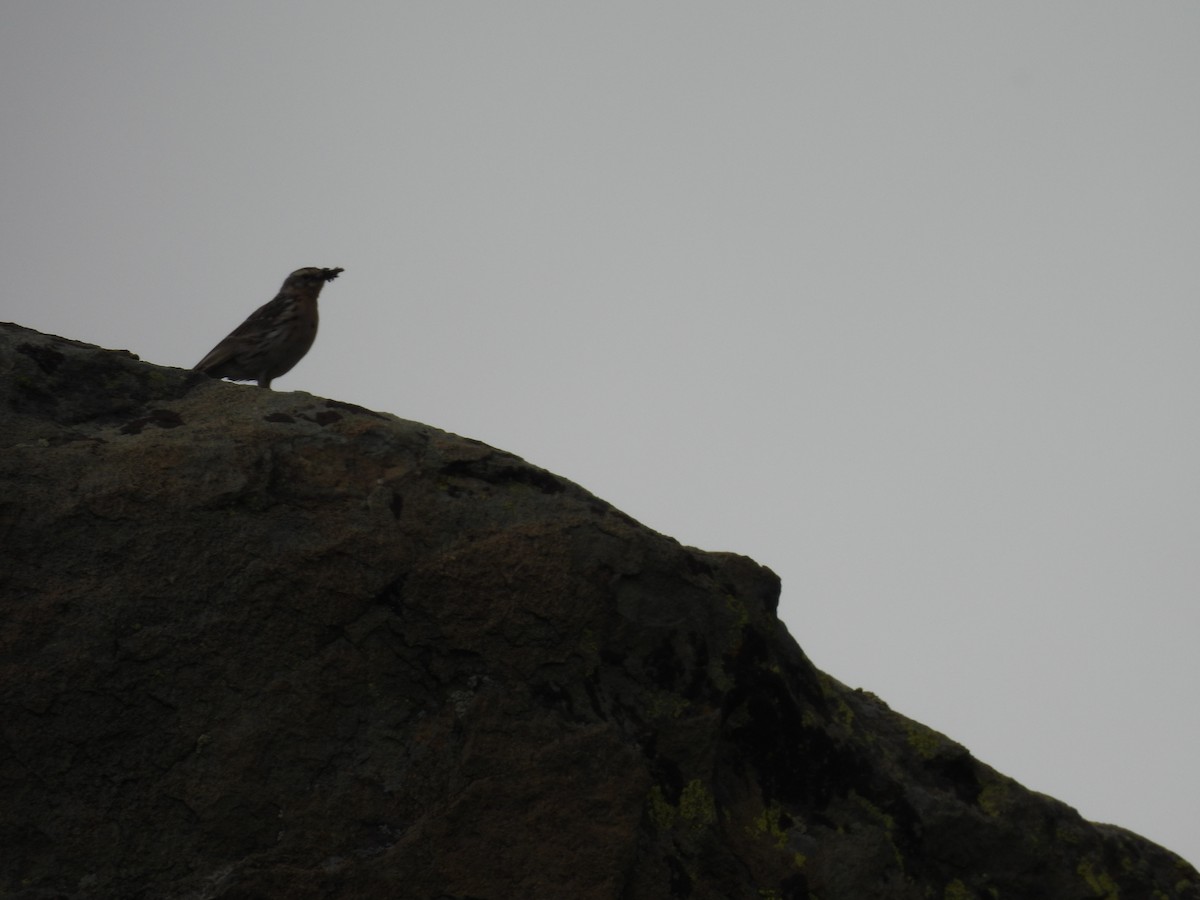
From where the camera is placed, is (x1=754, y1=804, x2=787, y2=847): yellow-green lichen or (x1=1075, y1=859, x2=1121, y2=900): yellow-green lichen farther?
(x1=1075, y1=859, x2=1121, y2=900): yellow-green lichen

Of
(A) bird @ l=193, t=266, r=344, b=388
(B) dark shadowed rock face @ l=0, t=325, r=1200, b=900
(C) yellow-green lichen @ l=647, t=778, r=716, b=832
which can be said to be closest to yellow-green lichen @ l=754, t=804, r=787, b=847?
(B) dark shadowed rock face @ l=0, t=325, r=1200, b=900

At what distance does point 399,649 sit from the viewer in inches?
213

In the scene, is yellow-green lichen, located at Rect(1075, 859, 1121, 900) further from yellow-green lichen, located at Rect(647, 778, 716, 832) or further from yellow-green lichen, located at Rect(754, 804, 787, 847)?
yellow-green lichen, located at Rect(647, 778, 716, 832)


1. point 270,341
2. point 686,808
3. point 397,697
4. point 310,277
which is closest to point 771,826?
point 686,808

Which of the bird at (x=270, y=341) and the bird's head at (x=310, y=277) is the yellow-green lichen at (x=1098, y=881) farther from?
the bird's head at (x=310, y=277)

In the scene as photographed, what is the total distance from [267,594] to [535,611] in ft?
3.92

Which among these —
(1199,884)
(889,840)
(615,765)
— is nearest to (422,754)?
(615,765)

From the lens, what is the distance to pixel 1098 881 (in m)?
6.27

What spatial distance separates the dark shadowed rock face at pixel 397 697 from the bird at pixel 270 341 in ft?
9.57

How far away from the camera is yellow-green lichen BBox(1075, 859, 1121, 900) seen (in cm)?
623

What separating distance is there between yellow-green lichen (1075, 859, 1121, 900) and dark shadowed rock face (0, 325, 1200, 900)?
2cm

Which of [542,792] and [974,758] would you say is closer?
[542,792]

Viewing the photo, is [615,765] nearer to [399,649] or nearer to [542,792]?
[542,792]

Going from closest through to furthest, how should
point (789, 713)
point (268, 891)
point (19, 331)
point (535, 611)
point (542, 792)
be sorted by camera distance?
point (268, 891), point (542, 792), point (535, 611), point (789, 713), point (19, 331)
